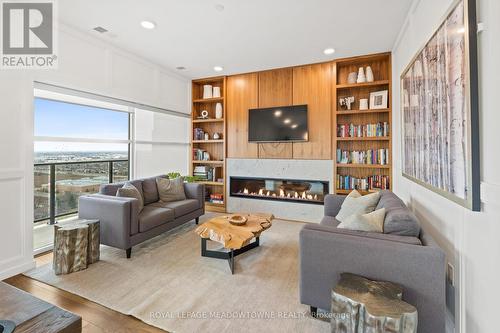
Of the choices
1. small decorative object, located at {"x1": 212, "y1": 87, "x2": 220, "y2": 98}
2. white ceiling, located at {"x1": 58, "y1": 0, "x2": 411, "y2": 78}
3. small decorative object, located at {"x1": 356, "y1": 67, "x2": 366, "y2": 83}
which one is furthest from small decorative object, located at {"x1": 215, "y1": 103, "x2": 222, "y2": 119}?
small decorative object, located at {"x1": 356, "y1": 67, "x2": 366, "y2": 83}

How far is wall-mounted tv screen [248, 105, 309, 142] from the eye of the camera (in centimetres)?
445

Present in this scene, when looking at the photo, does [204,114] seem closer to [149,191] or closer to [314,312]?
[149,191]

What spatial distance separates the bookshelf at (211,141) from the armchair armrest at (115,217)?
242cm

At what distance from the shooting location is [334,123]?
424 cm

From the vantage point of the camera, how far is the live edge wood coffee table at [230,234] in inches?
96.2

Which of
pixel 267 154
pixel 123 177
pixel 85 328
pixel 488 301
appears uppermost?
pixel 267 154

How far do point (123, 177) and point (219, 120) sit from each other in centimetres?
218

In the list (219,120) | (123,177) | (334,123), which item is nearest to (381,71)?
(334,123)

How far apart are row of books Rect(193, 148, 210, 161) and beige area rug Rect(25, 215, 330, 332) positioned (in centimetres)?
254

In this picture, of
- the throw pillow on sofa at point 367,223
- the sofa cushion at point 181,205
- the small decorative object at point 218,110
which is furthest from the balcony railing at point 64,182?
the throw pillow on sofa at point 367,223

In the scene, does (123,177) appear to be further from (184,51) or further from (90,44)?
(184,51)

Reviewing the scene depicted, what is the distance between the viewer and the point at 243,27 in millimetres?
3072

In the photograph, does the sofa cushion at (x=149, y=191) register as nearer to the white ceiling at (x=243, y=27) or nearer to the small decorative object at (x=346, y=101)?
the white ceiling at (x=243, y=27)

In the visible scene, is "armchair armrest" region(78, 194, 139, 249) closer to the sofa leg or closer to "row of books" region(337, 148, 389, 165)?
the sofa leg
